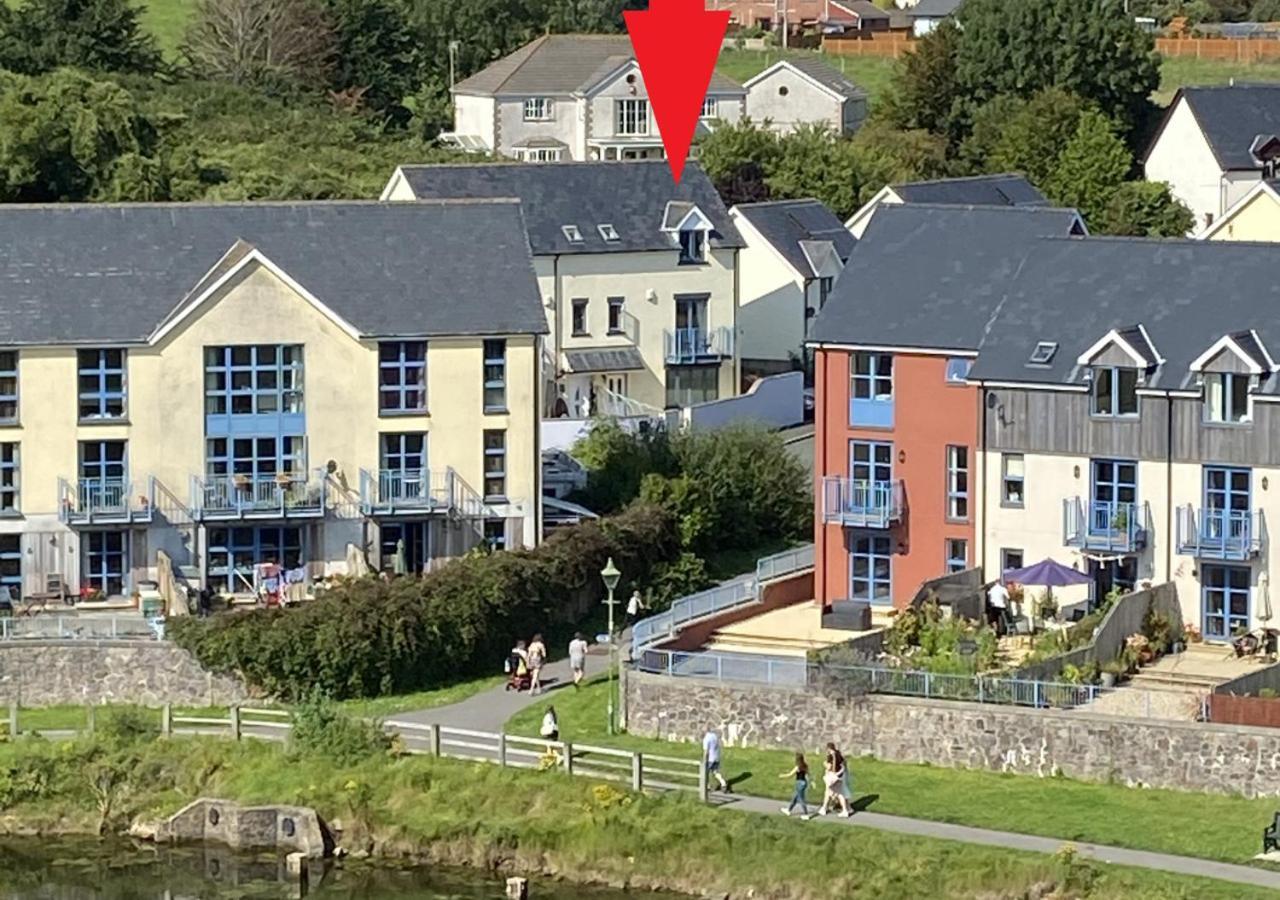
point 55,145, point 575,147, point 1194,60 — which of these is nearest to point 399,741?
point 55,145

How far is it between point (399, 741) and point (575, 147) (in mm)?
65125

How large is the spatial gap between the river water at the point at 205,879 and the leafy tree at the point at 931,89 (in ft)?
229

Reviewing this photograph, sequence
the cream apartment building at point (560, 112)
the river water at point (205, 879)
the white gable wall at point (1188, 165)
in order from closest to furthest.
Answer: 1. the river water at point (205, 879)
2. the white gable wall at point (1188, 165)
3. the cream apartment building at point (560, 112)

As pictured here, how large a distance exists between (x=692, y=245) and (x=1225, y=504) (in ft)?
88.6

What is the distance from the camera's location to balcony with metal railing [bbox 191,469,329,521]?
69.6m

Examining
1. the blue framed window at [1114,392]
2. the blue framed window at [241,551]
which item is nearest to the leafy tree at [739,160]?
the blue framed window at [241,551]

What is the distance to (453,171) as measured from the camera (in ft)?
290

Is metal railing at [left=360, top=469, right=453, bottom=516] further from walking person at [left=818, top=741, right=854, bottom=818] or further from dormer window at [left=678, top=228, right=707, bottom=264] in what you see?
dormer window at [left=678, top=228, right=707, bottom=264]

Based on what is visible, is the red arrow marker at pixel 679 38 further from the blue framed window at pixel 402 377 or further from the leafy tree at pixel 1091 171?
the leafy tree at pixel 1091 171

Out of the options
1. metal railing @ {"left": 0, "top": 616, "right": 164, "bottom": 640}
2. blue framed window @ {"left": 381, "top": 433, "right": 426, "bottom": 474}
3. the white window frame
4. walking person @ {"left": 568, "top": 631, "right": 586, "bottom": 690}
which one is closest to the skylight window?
walking person @ {"left": 568, "top": 631, "right": 586, "bottom": 690}

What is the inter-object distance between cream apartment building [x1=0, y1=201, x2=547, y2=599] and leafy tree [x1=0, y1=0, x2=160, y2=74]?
43808mm

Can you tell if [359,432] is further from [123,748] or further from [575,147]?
[575,147]

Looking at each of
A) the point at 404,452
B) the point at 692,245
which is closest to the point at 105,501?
the point at 404,452

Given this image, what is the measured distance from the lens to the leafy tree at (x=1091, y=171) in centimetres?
10762
